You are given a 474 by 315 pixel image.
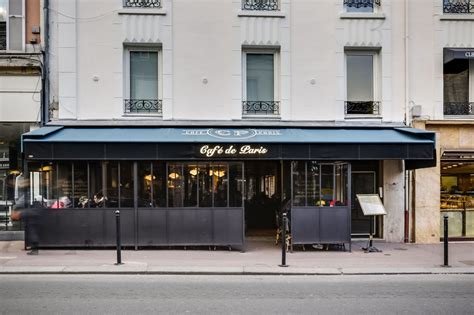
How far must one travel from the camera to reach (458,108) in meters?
16.1

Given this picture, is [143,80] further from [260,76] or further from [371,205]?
[371,205]

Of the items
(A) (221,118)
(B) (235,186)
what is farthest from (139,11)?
(B) (235,186)

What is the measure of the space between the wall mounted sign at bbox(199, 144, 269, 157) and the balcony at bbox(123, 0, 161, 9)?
4.75 meters

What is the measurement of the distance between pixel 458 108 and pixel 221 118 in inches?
283

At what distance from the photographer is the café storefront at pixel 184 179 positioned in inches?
533

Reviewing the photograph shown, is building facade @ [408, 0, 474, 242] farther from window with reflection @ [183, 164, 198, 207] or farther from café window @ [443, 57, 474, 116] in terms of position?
window with reflection @ [183, 164, 198, 207]

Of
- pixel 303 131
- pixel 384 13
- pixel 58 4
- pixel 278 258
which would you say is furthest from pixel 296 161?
pixel 58 4

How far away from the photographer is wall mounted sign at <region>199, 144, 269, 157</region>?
13555mm

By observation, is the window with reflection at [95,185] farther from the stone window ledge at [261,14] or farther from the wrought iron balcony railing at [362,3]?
the wrought iron balcony railing at [362,3]

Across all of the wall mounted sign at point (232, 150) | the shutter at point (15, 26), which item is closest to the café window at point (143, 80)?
the wall mounted sign at point (232, 150)

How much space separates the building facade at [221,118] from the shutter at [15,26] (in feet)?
3.61

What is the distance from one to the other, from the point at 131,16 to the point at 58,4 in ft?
6.83

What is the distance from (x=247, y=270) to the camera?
11.2m

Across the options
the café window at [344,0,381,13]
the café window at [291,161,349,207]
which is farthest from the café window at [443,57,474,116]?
the café window at [291,161,349,207]
